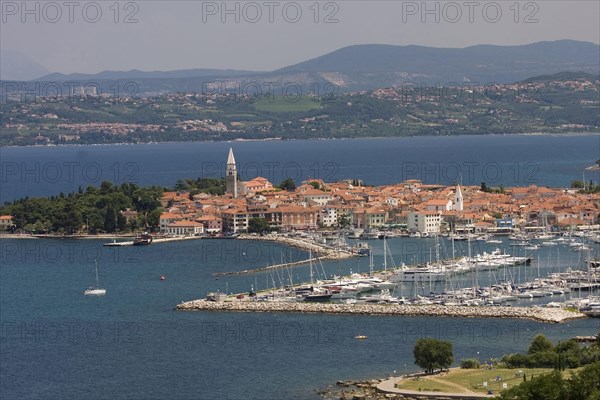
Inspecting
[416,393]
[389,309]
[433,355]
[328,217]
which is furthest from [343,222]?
[416,393]

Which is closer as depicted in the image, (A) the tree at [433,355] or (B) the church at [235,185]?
(A) the tree at [433,355]

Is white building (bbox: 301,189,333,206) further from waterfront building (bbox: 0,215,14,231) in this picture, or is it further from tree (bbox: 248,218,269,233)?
waterfront building (bbox: 0,215,14,231)

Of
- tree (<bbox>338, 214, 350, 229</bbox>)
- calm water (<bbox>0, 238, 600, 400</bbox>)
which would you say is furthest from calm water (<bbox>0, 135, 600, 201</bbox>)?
calm water (<bbox>0, 238, 600, 400</bbox>)

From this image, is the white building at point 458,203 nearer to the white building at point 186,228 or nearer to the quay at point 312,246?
the quay at point 312,246

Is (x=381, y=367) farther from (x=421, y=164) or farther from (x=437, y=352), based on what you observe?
(x=421, y=164)

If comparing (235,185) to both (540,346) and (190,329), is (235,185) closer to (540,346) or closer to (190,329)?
(190,329)

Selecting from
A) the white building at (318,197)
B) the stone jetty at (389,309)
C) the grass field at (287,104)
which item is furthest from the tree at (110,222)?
the grass field at (287,104)
